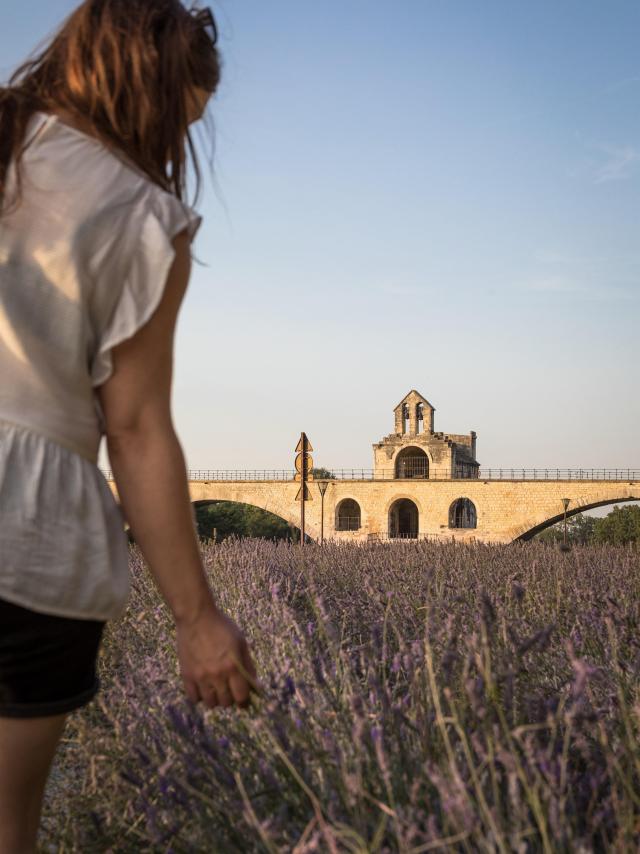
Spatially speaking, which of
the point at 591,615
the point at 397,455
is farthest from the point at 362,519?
the point at 591,615

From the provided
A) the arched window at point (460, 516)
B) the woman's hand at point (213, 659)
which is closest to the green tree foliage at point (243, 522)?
the arched window at point (460, 516)

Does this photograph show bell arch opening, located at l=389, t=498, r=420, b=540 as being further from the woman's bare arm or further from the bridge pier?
the woman's bare arm

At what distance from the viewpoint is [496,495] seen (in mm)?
35594

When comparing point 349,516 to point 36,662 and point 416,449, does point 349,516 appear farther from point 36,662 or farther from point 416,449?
point 36,662

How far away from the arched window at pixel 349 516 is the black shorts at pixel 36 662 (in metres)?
39.6

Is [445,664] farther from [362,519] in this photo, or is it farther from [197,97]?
[362,519]

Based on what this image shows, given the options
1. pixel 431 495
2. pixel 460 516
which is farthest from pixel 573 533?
pixel 431 495

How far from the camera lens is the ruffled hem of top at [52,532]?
1072 mm

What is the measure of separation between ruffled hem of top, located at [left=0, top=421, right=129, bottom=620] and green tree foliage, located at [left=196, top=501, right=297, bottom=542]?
45.0 metres

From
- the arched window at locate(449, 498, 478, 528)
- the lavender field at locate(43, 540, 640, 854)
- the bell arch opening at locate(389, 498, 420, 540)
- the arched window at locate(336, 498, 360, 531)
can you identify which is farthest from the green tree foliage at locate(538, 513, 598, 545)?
the lavender field at locate(43, 540, 640, 854)

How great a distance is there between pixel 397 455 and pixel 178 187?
1575 inches

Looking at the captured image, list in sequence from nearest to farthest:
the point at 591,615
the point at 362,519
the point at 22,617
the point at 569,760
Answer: the point at 22,617 → the point at 569,760 → the point at 591,615 → the point at 362,519

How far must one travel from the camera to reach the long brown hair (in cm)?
117

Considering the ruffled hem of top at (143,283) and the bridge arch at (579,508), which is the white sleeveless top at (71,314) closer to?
the ruffled hem of top at (143,283)
